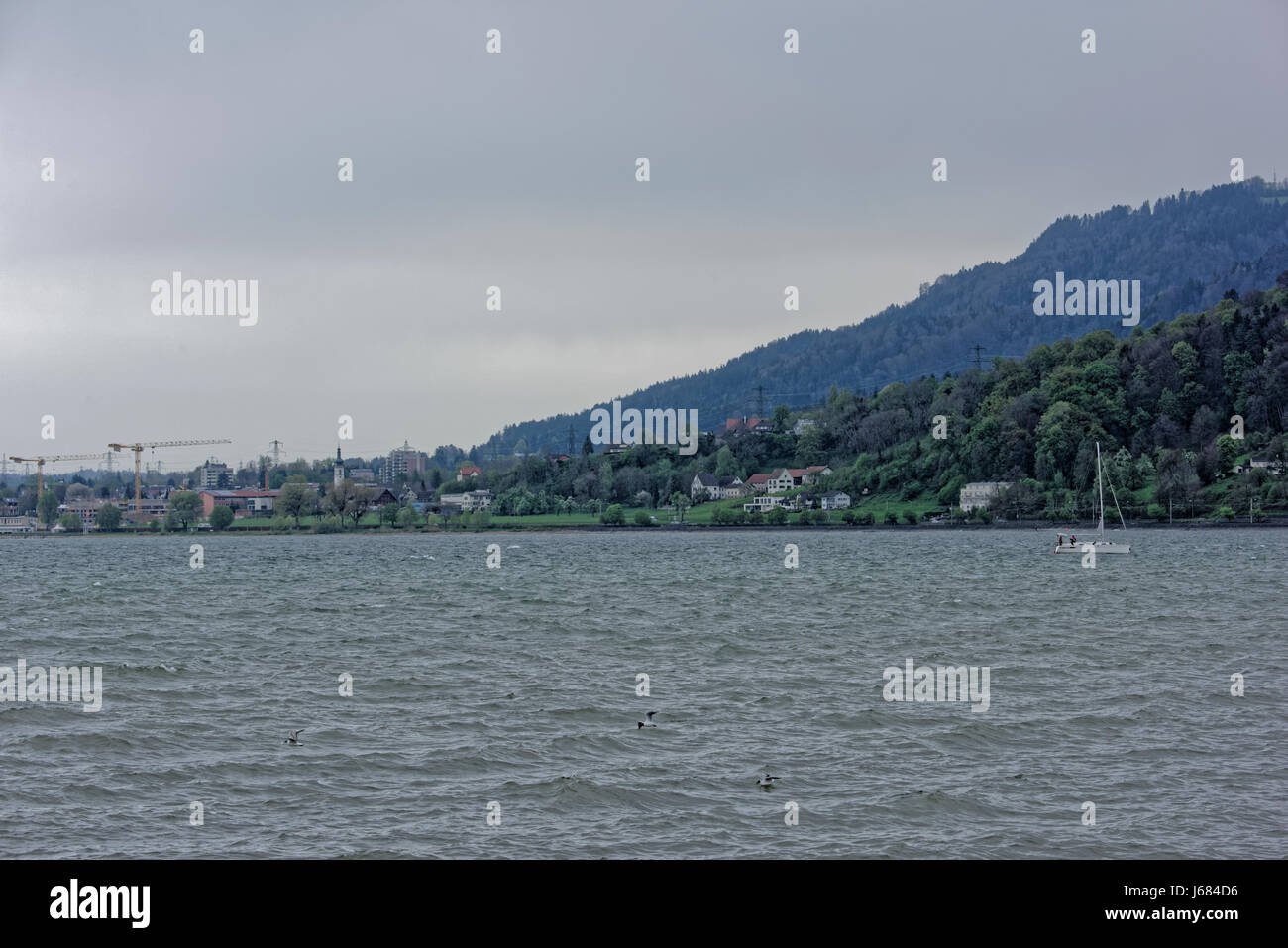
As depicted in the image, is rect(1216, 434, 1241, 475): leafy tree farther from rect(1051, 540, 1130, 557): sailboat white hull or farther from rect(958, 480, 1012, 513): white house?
rect(1051, 540, 1130, 557): sailboat white hull

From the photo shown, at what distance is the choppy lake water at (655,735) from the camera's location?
1652cm

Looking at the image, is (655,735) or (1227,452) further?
(1227,452)

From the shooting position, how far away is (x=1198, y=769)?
65.4ft

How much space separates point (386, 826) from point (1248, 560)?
282 feet

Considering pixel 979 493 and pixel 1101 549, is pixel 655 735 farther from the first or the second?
pixel 979 493

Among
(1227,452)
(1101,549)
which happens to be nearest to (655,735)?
(1101,549)

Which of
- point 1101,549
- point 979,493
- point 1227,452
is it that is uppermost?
point 1227,452

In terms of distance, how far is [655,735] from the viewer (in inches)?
900

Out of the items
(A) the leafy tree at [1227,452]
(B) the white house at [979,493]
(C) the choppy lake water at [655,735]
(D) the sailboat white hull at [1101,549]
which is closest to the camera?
(C) the choppy lake water at [655,735]

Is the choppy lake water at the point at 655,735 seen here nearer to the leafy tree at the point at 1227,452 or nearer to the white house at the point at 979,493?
the leafy tree at the point at 1227,452

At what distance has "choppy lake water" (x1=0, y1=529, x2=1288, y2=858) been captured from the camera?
1652cm

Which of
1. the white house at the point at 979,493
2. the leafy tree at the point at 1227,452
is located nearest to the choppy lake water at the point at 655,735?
the leafy tree at the point at 1227,452
